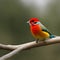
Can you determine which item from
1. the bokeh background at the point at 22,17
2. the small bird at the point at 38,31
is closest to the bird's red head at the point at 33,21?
the small bird at the point at 38,31

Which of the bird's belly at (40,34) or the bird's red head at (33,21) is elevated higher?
the bird's red head at (33,21)

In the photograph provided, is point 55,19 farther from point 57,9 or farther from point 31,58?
point 31,58

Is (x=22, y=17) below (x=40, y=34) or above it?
above

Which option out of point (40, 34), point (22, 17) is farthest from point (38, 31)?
point (22, 17)

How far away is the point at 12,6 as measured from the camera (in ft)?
17.6

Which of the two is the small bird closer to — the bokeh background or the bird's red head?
the bird's red head

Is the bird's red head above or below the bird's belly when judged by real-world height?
above

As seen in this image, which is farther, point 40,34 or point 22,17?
point 22,17

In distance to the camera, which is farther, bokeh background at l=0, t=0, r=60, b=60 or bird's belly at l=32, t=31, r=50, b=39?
bokeh background at l=0, t=0, r=60, b=60

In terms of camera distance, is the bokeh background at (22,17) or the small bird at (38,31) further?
the bokeh background at (22,17)

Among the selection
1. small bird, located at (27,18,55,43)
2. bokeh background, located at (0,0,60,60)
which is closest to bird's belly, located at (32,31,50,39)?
small bird, located at (27,18,55,43)

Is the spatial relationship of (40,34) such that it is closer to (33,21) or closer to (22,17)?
(33,21)

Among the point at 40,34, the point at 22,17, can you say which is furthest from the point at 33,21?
the point at 22,17

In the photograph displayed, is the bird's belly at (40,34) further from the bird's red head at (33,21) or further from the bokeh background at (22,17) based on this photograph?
the bokeh background at (22,17)
